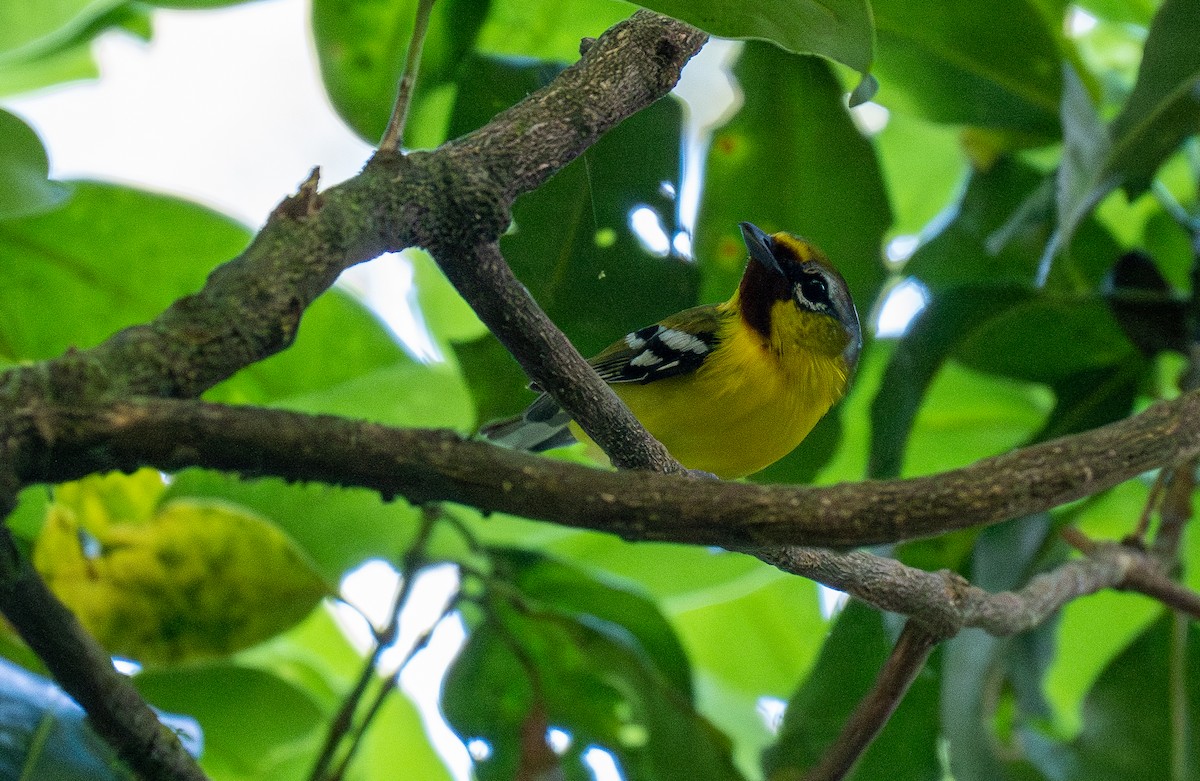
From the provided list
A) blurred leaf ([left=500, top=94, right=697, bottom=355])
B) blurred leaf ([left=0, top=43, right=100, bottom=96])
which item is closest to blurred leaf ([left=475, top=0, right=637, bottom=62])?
blurred leaf ([left=500, top=94, right=697, bottom=355])

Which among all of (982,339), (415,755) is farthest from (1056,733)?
(415,755)

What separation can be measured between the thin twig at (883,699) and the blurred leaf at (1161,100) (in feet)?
1.99

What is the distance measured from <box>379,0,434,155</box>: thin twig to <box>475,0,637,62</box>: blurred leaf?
190 mm

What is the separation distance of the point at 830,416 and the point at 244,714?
71 centimetres

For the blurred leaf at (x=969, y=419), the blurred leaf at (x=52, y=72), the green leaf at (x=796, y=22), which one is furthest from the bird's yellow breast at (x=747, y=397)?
the blurred leaf at (x=52, y=72)

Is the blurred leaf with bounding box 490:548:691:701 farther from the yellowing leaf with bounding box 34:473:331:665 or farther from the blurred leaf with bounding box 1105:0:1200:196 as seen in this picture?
the blurred leaf with bounding box 1105:0:1200:196

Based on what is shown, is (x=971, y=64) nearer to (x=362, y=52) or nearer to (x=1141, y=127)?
(x=1141, y=127)

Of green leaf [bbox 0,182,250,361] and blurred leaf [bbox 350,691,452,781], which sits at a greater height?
green leaf [bbox 0,182,250,361]

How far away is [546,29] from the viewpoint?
0.86m

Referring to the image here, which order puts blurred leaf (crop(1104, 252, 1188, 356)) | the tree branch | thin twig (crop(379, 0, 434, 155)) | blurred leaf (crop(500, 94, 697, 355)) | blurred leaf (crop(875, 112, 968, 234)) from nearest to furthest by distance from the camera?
the tree branch < thin twig (crop(379, 0, 434, 155)) < blurred leaf (crop(500, 94, 697, 355)) < blurred leaf (crop(1104, 252, 1188, 356)) < blurred leaf (crop(875, 112, 968, 234))

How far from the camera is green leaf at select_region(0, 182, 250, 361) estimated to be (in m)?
1.14

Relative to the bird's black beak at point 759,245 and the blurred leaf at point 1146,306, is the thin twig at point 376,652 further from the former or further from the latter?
the blurred leaf at point 1146,306

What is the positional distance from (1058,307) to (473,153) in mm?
1005

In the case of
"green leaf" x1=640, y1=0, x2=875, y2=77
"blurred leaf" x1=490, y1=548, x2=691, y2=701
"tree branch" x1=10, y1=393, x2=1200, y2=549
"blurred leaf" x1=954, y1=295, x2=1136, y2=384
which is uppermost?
"blurred leaf" x1=954, y1=295, x2=1136, y2=384
